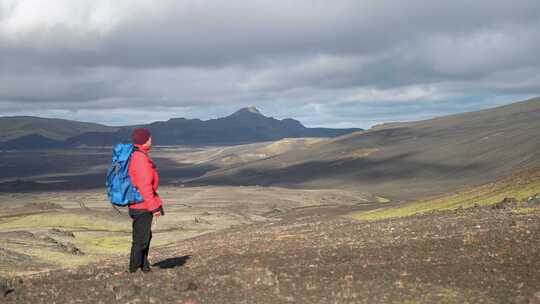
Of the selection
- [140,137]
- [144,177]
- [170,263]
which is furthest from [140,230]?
[170,263]

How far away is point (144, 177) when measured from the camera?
15.6 meters

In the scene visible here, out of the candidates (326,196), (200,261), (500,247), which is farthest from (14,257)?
(326,196)

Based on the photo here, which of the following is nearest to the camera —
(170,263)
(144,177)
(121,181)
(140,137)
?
(144,177)

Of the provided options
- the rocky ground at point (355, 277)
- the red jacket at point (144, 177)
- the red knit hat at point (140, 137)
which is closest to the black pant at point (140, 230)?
the red jacket at point (144, 177)

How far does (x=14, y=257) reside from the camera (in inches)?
1462

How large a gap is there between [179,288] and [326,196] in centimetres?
15416

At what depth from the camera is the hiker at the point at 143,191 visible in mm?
15609

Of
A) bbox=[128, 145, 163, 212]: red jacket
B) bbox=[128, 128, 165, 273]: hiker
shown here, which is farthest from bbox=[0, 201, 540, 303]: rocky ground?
bbox=[128, 145, 163, 212]: red jacket

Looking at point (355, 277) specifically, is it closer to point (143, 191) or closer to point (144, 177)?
point (143, 191)

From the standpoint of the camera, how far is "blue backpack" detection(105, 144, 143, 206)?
624 inches

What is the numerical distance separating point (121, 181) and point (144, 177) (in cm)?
77

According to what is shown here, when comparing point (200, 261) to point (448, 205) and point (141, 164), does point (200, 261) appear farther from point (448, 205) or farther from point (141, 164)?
point (448, 205)

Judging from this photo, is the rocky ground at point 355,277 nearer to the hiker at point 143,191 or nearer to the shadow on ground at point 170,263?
the shadow on ground at point 170,263

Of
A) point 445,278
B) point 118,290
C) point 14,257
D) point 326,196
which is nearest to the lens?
point 118,290
